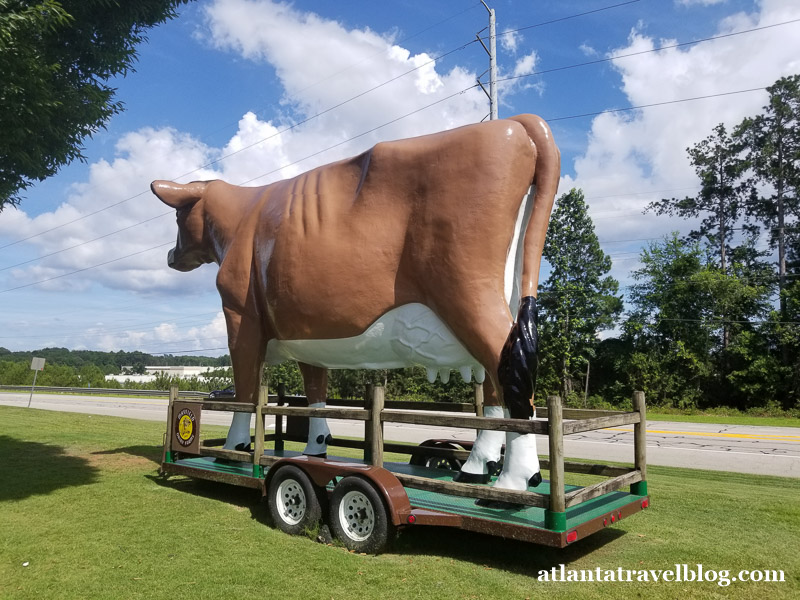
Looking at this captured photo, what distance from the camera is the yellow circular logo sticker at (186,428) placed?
648 cm

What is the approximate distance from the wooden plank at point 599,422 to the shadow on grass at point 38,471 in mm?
5360

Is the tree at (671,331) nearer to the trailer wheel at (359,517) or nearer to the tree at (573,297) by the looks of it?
the tree at (573,297)

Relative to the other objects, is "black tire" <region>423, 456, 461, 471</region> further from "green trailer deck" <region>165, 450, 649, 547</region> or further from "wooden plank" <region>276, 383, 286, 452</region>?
"wooden plank" <region>276, 383, 286, 452</region>

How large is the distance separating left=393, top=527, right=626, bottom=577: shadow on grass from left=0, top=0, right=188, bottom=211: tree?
17.8ft

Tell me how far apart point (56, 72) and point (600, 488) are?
274 inches

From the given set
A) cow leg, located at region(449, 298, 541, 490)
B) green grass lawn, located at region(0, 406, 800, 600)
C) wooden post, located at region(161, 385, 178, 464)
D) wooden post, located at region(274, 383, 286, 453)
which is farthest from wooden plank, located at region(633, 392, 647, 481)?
wooden post, located at region(161, 385, 178, 464)

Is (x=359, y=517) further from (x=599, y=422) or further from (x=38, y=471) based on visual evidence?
(x=38, y=471)

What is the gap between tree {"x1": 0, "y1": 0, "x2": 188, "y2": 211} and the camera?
5383 mm

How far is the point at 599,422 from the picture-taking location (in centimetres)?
414

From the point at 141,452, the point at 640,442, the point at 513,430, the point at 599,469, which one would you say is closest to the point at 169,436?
the point at 141,452

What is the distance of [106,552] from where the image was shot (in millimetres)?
4219

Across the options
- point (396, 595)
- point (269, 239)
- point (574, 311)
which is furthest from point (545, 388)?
point (396, 595)

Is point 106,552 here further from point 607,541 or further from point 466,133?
point 466,133

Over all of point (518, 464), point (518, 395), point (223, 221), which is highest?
point (223, 221)
